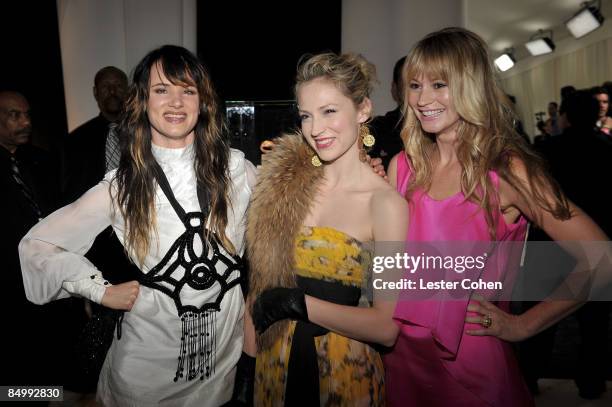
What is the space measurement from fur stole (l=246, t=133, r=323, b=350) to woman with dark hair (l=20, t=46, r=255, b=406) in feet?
0.35

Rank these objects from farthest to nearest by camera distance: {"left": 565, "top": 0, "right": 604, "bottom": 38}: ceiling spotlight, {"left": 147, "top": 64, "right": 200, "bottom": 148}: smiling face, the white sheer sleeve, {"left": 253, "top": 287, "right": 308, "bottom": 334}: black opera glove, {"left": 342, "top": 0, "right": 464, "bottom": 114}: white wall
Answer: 1. {"left": 565, "top": 0, "right": 604, "bottom": 38}: ceiling spotlight
2. {"left": 342, "top": 0, "right": 464, "bottom": 114}: white wall
3. {"left": 147, "top": 64, "right": 200, "bottom": 148}: smiling face
4. the white sheer sleeve
5. {"left": 253, "top": 287, "right": 308, "bottom": 334}: black opera glove

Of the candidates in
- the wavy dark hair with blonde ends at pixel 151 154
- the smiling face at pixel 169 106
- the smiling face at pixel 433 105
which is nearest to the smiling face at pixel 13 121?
the wavy dark hair with blonde ends at pixel 151 154

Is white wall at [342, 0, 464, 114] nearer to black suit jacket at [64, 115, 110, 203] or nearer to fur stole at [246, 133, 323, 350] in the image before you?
black suit jacket at [64, 115, 110, 203]

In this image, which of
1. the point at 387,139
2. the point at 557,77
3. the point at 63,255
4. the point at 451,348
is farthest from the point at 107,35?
the point at 557,77

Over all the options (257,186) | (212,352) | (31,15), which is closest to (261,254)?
(257,186)

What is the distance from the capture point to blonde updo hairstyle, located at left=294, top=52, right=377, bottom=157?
1.69m

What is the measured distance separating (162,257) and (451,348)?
0.96 m

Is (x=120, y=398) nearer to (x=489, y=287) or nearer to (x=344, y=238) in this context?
(x=344, y=238)

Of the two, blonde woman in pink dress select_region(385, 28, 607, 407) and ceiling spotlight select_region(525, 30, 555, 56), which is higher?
ceiling spotlight select_region(525, 30, 555, 56)

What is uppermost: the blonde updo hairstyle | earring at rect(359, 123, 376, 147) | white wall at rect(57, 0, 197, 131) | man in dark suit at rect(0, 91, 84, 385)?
white wall at rect(57, 0, 197, 131)

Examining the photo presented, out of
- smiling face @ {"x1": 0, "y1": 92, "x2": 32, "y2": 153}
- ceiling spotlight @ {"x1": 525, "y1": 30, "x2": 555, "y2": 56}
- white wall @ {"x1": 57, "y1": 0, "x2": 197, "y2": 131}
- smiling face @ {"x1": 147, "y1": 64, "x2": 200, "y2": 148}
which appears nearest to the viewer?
smiling face @ {"x1": 147, "y1": 64, "x2": 200, "y2": 148}

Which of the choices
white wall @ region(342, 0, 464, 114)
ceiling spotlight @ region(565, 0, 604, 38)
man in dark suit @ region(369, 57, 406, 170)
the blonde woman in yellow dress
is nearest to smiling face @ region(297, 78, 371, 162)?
the blonde woman in yellow dress

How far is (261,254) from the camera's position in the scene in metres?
1.71

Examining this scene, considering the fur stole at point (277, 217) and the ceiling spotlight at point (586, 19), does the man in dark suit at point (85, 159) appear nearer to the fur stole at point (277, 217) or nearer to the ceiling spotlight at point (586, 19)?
the fur stole at point (277, 217)
